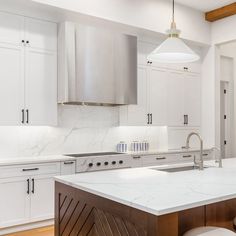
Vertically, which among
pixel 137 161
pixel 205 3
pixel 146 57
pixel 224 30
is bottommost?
pixel 137 161

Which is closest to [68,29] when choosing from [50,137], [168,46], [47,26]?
[47,26]

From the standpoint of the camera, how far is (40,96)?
4344 mm

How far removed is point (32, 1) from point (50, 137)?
6.25 feet

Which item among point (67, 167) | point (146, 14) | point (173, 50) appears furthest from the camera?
point (146, 14)

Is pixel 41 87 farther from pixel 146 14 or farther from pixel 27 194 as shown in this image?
pixel 146 14

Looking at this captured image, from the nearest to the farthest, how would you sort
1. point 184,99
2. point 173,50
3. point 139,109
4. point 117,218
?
point 117,218 < point 173,50 < point 139,109 < point 184,99

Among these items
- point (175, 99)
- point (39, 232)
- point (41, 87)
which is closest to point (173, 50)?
point (41, 87)

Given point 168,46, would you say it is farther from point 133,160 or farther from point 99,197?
point 133,160

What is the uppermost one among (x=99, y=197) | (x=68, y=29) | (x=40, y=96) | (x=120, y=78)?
(x=68, y=29)

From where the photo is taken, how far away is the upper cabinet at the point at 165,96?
543 cm

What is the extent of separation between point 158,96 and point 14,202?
3.06m

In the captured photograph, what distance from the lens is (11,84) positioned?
4.12 meters

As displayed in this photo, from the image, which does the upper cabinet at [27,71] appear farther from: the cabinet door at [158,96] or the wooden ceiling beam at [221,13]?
the wooden ceiling beam at [221,13]

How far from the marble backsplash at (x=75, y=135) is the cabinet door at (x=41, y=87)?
303 mm
